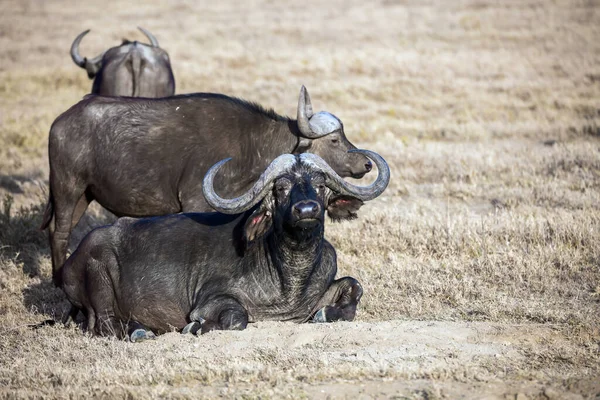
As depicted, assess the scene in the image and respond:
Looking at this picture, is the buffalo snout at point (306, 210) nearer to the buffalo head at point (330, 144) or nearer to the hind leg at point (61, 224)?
the buffalo head at point (330, 144)

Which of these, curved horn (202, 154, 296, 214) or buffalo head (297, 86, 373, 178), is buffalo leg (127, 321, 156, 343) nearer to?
curved horn (202, 154, 296, 214)

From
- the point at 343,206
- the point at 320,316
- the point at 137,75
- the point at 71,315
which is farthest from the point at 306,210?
the point at 137,75

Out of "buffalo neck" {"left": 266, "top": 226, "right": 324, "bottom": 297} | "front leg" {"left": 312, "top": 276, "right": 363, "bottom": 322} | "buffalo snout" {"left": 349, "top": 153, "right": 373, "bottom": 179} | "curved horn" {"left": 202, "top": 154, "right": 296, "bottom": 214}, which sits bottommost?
"front leg" {"left": 312, "top": 276, "right": 363, "bottom": 322}

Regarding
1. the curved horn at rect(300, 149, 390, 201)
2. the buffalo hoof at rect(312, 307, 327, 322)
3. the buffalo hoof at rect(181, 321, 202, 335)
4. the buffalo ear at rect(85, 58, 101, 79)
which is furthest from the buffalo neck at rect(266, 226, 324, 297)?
the buffalo ear at rect(85, 58, 101, 79)

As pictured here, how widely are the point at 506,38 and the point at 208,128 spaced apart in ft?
59.8

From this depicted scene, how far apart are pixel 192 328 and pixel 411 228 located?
10.9 feet

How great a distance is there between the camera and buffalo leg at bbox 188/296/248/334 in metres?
6.32

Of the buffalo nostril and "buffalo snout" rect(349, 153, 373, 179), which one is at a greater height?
the buffalo nostril

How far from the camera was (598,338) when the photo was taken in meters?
5.94

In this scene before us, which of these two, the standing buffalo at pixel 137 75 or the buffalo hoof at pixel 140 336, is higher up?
the standing buffalo at pixel 137 75

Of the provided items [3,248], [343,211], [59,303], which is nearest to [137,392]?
[343,211]

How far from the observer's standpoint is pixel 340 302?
6.84 m

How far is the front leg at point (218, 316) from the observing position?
6.33m

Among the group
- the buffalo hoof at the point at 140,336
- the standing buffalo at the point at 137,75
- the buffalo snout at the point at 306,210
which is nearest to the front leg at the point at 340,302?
the buffalo snout at the point at 306,210
